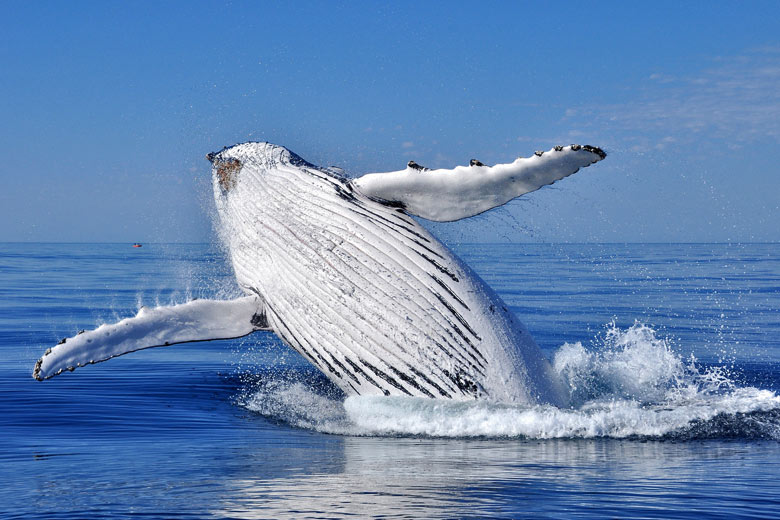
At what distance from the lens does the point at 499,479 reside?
4.82 meters

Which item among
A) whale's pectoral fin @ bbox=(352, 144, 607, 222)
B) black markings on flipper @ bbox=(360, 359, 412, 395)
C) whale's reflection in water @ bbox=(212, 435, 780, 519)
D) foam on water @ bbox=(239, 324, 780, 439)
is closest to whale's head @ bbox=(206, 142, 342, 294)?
whale's pectoral fin @ bbox=(352, 144, 607, 222)

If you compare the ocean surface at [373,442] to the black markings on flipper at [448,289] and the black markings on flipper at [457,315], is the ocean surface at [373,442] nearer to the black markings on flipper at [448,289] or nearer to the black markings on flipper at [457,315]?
the black markings on flipper at [457,315]

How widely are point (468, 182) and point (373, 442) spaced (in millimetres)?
2347

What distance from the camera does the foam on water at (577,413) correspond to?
6609mm

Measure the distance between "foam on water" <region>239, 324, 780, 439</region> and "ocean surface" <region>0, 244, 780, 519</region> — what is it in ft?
0.07

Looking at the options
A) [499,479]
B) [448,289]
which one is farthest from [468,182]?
[499,479]

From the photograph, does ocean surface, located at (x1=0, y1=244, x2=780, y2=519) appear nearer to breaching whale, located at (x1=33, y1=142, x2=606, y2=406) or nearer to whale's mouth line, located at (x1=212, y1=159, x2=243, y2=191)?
breaching whale, located at (x1=33, y1=142, x2=606, y2=406)

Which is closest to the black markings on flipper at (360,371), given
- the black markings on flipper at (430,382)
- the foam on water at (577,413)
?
the foam on water at (577,413)

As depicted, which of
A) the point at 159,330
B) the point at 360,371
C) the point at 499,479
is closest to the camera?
the point at 499,479

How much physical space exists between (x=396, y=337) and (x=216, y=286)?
302 centimetres

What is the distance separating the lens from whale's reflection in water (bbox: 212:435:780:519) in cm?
414

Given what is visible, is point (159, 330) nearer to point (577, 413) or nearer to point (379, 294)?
point (379, 294)

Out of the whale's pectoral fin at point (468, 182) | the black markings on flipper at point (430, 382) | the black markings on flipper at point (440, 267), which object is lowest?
the black markings on flipper at point (430, 382)

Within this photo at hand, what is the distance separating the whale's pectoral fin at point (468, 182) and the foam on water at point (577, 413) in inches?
68.9
